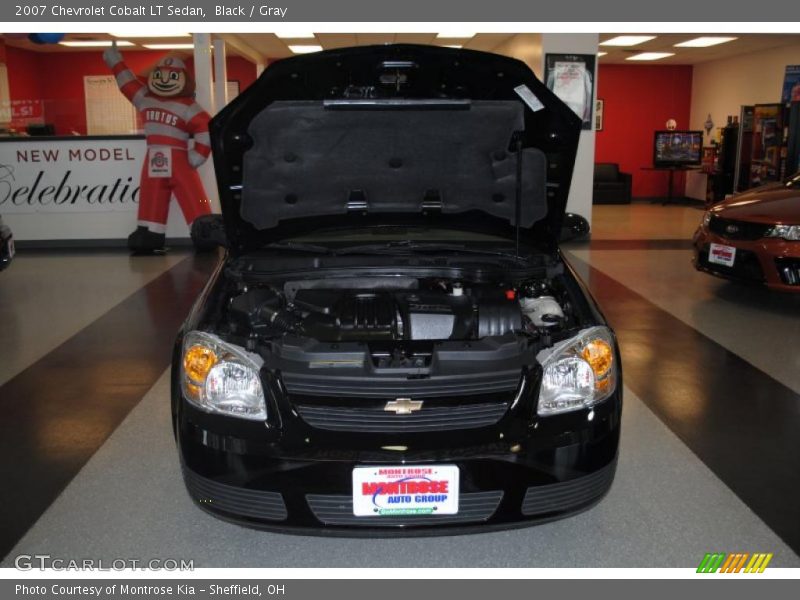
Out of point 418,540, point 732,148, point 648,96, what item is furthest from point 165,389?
point 648,96

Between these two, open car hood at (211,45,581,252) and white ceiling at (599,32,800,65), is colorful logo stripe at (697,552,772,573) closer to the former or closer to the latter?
open car hood at (211,45,581,252)

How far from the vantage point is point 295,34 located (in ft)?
36.2

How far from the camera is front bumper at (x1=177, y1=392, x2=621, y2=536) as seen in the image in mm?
1822

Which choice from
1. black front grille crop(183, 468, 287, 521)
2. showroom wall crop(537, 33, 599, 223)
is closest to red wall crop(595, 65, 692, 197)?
showroom wall crop(537, 33, 599, 223)

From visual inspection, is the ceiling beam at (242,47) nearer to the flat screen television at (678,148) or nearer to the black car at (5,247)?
the black car at (5,247)

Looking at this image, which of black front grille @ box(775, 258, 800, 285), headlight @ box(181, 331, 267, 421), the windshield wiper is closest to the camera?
headlight @ box(181, 331, 267, 421)

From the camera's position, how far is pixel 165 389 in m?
3.58

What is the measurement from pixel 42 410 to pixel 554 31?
6.48 meters

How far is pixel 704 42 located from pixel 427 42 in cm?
434

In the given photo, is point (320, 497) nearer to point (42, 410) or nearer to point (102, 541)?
point (102, 541)

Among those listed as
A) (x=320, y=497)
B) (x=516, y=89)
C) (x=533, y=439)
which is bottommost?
(x=320, y=497)

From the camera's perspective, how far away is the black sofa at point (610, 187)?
534 inches

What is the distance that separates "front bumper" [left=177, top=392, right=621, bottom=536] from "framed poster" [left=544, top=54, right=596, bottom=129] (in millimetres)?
6774

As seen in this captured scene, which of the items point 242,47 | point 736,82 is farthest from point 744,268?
point 736,82
